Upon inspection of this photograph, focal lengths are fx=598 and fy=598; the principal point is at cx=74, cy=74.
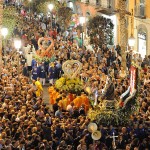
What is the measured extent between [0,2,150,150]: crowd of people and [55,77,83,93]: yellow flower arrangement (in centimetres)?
29

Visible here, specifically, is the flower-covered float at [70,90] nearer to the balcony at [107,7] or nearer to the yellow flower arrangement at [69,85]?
the yellow flower arrangement at [69,85]

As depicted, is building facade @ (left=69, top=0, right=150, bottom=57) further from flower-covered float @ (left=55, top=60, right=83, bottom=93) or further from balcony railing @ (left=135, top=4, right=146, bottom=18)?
flower-covered float @ (left=55, top=60, right=83, bottom=93)

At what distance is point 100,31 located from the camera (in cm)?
4084

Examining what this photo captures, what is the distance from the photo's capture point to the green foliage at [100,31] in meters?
40.9

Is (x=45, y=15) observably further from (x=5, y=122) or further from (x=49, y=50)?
(x=5, y=122)

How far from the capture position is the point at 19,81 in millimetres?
30812

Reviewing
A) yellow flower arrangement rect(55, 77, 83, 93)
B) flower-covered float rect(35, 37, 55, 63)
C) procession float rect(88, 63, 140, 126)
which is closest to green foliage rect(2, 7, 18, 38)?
flower-covered float rect(35, 37, 55, 63)

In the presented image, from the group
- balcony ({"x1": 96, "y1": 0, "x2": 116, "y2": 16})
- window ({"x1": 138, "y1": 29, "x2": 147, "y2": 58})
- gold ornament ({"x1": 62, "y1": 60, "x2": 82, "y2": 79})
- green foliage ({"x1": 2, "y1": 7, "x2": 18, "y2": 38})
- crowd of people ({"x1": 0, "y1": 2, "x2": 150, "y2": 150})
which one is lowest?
crowd of people ({"x1": 0, "y1": 2, "x2": 150, "y2": 150})

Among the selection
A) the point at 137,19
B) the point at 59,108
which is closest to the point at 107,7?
the point at 137,19

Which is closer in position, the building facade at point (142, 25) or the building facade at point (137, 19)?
the building facade at point (142, 25)

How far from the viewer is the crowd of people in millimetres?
21703

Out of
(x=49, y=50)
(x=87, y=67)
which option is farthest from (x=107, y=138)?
(x=49, y=50)

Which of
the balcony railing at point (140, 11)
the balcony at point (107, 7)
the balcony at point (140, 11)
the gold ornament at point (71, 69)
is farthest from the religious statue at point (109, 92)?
the balcony at point (107, 7)

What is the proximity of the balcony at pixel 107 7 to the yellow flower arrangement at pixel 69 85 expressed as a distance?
19.0 metres
